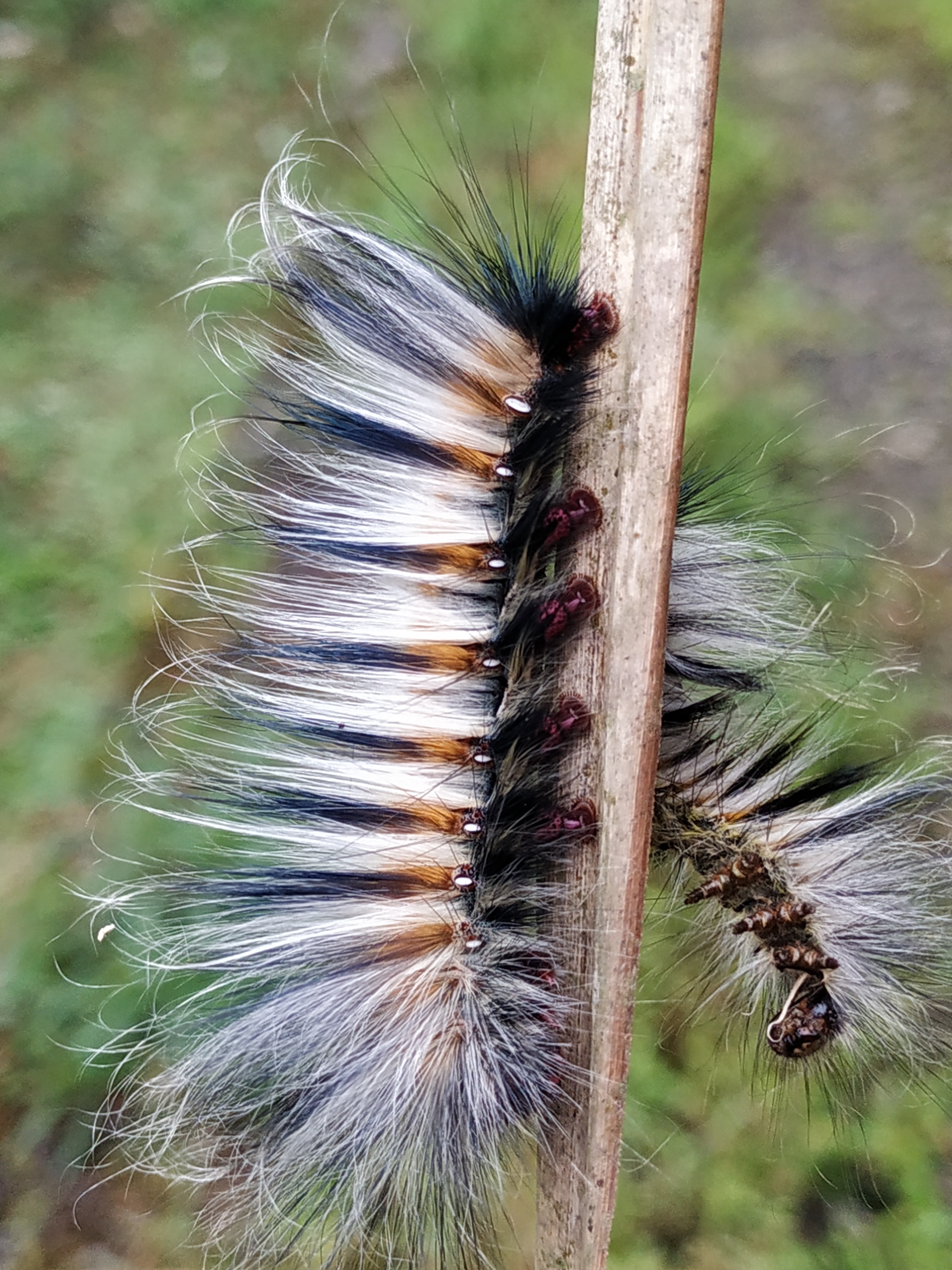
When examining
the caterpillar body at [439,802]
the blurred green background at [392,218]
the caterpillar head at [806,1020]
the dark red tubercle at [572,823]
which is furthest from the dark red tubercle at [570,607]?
the blurred green background at [392,218]

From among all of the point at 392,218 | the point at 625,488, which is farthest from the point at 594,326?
the point at 392,218

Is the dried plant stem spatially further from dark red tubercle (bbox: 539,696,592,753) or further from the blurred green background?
the blurred green background

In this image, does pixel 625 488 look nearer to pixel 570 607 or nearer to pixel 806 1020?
pixel 570 607

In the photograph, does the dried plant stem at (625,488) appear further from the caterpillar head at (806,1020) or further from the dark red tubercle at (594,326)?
the caterpillar head at (806,1020)

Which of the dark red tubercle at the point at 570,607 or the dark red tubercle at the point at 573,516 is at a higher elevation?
the dark red tubercle at the point at 573,516

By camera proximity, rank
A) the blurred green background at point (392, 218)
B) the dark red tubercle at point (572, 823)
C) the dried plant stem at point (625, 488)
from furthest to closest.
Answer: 1. the blurred green background at point (392, 218)
2. the dark red tubercle at point (572, 823)
3. the dried plant stem at point (625, 488)

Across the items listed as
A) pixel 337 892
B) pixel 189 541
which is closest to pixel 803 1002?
pixel 337 892
